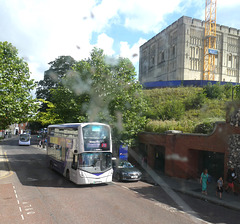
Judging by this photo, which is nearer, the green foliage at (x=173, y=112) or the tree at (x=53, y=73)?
the green foliage at (x=173, y=112)

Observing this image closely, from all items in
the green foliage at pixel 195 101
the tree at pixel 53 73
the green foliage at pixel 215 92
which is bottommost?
the green foliage at pixel 195 101

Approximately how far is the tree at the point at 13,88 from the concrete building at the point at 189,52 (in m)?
53.0

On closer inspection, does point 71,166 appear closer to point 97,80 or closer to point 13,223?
point 13,223

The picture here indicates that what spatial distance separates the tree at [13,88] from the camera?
1624 centimetres

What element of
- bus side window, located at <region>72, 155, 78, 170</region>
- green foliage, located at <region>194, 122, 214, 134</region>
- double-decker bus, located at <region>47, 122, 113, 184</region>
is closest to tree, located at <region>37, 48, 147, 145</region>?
green foliage, located at <region>194, 122, 214, 134</region>

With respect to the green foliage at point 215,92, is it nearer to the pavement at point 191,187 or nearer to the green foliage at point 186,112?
the green foliage at point 186,112

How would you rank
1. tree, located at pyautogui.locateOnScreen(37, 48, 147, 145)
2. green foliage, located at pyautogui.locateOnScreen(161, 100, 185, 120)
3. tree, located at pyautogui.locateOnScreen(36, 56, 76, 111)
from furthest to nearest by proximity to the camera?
tree, located at pyautogui.locateOnScreen(36, 56, 76, 111) → green foliage, located at pyautogui.locateOnScreen(161, 100, 185, 120) → tree, located at pyautogui.locateOnScreen(37, 48, 147, 145)

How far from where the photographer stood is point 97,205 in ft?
35.6

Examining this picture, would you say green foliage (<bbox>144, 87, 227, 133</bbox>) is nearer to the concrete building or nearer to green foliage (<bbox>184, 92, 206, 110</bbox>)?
green foliage (<bbox>184, 92, 206, 110</bbox>)

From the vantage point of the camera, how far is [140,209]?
10.4 meters

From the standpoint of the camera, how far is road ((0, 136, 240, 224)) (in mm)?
9080

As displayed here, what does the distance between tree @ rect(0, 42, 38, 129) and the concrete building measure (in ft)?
174

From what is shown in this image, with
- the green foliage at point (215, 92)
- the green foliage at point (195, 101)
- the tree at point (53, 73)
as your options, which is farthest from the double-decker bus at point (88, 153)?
the tree at point (53, 73)

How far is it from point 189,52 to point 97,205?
6199cm
